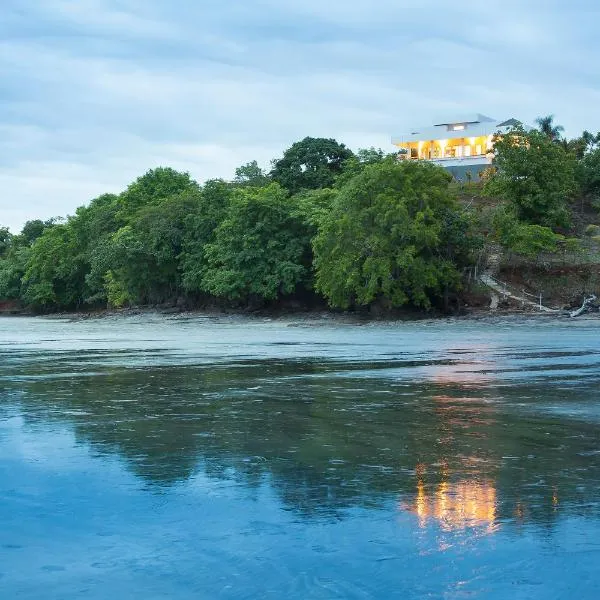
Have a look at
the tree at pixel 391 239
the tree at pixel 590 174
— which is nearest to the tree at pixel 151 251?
the tree at pixel 391 239

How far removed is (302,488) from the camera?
26.1 feet

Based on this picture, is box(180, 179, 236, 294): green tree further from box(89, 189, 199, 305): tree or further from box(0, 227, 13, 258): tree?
box(0, 227, 13, 258): tree

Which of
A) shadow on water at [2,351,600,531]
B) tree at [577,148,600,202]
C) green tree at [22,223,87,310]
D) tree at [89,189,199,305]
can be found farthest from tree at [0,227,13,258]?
shadow on water at [2,351,600,531]

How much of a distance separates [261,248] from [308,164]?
18.1m

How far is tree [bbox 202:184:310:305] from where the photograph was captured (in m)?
61.1

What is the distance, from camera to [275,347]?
31.1 m

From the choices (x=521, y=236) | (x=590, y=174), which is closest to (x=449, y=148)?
(x=590, y=174)

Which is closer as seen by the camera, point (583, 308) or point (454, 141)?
point (583, 308)

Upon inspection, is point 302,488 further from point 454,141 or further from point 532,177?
point 454,141

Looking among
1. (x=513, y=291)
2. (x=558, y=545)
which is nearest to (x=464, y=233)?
(x=513, y=291)

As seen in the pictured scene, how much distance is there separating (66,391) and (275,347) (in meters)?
15.3

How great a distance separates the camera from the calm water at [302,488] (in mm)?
5613

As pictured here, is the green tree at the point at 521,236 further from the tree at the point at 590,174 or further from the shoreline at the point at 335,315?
the tree at the point at 590,174

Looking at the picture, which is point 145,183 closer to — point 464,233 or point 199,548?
point 464,233
